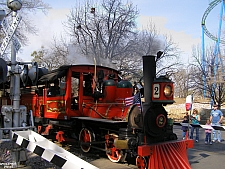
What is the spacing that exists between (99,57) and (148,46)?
339cm

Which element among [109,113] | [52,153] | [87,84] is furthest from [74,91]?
[52,153]

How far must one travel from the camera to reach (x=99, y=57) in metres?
16.3

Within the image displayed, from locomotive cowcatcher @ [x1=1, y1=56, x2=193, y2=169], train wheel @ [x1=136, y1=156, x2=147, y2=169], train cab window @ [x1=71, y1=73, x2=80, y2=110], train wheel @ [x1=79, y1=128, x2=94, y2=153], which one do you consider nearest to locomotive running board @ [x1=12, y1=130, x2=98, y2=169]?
locomotive cowcatcher @ [x1=1, y1=56, x2=193, y2=169]

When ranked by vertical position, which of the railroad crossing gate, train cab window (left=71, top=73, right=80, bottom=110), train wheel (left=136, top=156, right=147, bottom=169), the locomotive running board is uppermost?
the railroad crossing gate

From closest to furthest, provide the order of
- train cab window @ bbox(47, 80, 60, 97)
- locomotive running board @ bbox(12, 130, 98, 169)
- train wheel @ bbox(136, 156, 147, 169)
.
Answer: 1. locomotive running board @ bbox(12, 130, 98, 169)
2. train wheel @ bbox(136, 156, 147, 169)
3. train cab window @ bbox(47, 80, 60, 97)

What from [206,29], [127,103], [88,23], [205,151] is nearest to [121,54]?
[88,23]

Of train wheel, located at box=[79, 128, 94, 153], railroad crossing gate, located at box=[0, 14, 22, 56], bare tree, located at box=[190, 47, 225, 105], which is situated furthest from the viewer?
bare tree, located at box=[190, 47, 225, 105]

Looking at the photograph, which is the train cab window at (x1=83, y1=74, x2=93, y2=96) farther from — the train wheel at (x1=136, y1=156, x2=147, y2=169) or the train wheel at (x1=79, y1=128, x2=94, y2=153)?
the train wheel at (x1=136, y1=156, x2=147, y2=169)

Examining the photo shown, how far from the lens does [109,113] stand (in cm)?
692

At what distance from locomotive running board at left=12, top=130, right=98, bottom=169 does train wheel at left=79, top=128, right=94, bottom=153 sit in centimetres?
257

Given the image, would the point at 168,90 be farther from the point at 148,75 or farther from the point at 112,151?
the point at 112,151

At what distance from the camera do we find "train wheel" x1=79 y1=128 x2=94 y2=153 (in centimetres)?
719

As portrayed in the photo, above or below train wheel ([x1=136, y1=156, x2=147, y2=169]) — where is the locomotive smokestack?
above

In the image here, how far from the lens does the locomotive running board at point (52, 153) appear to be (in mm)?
3123
